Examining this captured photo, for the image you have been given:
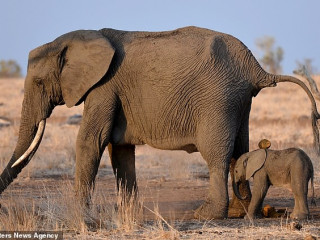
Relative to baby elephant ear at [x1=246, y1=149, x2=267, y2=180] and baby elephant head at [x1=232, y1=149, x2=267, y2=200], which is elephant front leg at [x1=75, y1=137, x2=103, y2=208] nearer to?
baby elephant head at [x1=232, y1=149, x2=267, y2=200]

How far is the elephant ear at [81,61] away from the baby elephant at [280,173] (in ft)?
7.07

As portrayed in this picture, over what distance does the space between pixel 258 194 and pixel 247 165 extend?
43 centimetres

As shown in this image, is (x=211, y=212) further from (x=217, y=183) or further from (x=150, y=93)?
(x=150, y=93)

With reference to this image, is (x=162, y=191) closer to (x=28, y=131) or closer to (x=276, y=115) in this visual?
(x=28, y=131)

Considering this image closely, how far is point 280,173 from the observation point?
9.54 meters

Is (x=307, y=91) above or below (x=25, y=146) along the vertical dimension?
above

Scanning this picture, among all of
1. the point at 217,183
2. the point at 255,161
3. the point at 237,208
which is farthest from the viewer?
the point at 237,208

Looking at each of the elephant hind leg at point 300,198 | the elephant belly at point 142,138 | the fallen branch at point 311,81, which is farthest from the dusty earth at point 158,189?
the fallen branch at point 311,81

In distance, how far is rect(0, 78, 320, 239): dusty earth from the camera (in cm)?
806

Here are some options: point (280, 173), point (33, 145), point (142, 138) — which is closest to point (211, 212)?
point (280, 173)

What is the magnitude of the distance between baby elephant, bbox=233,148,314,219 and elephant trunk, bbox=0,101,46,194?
2.64 meters

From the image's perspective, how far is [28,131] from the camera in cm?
1034

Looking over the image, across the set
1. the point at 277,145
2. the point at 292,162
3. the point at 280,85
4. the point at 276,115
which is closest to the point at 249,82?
the point at 292,162

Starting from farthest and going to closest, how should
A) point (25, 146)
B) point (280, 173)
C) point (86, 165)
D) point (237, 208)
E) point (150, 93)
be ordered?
point (237, 208) → point (25, 146) → point (150, 93) → point (86, 165) → point (280, 173)
